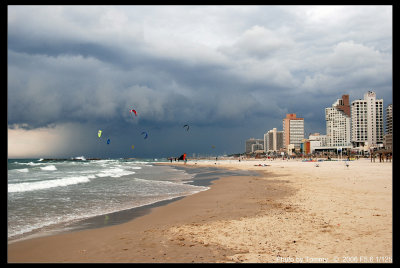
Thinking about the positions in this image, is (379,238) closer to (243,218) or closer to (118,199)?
(243,218)

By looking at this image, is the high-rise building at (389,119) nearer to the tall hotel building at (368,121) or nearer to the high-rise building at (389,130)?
the high-rise building at (389,130)

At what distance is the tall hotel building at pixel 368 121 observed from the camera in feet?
522

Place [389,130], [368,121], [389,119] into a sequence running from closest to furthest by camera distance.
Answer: [389,119] → [389,130] → [368,121]

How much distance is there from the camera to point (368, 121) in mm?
159250

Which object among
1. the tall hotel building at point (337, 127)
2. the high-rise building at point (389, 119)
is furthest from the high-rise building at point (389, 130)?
the tall hotel building at point (337, 127)

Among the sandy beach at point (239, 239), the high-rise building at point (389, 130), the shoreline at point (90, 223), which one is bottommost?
the shoreline at point (90, 223)

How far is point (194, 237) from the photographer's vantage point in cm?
716

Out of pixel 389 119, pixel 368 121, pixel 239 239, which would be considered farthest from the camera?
pixel 368 121

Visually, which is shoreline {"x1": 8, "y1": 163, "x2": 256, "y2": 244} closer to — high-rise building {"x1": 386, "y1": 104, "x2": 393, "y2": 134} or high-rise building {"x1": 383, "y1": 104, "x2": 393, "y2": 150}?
high-rise building {"x1": 383, "y1": 104, "x2": 393, "y2": 150}

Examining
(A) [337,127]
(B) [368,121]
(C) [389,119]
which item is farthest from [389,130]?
(A) [337,127]

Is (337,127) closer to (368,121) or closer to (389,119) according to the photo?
(368,121)

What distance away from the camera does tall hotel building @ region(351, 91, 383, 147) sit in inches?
6270

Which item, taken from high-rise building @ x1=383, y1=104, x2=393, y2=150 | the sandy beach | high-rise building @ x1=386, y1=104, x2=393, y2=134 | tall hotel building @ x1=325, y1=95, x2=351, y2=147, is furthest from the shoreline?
tall hotel building @ x1=325, y1=95, x2=351, y2=147
